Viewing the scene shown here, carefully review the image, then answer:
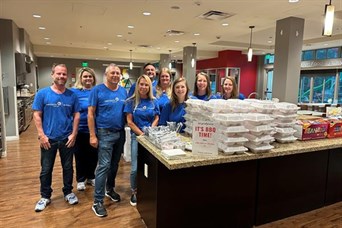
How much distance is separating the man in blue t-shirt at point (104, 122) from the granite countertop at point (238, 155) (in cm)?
40

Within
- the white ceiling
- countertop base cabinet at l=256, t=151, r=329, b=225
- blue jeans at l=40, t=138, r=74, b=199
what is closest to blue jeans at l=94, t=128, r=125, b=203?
blue jeans at l=40, t=138, r=74, b=199


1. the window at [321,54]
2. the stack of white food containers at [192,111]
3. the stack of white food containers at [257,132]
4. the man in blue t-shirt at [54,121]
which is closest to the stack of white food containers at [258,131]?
the stack of white food containers at [257,132]

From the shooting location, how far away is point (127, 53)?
14.7 metres

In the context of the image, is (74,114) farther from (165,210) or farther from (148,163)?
(165,210)

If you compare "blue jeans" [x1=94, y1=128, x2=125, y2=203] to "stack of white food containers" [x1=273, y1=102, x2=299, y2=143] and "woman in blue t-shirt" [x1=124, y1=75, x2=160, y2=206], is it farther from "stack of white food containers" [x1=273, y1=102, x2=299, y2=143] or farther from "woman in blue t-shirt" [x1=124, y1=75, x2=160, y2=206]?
"stack of white food containers" [x1=273, y1=102, x2=299, y2=143]

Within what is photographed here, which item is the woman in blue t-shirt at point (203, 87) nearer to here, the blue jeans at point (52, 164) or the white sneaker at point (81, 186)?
the blue jeans at point (52, 164)

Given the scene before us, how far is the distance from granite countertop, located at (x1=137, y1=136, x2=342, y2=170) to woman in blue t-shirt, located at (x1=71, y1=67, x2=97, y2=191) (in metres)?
1.14

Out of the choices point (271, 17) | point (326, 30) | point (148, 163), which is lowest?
point (148, 163)

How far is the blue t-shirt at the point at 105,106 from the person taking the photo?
8.62 feet

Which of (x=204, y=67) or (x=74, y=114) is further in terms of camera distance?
(x=204, y=67)

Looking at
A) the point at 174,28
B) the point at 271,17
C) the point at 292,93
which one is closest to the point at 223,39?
the point at 174,28

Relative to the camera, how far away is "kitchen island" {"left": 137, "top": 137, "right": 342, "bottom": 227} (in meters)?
1.99

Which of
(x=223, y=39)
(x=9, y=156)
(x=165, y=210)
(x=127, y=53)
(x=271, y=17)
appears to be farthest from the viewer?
(x=127, y=53)

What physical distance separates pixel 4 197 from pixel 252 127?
2.97 metres
